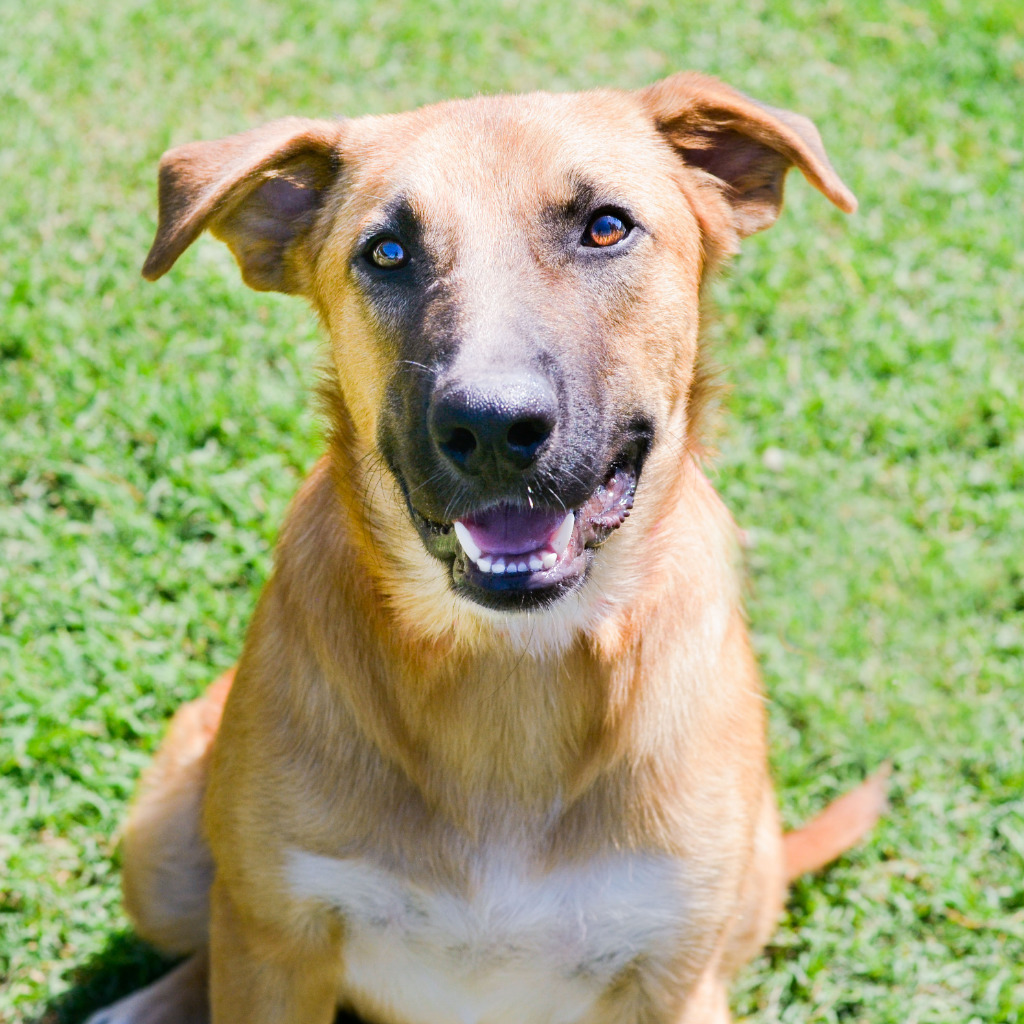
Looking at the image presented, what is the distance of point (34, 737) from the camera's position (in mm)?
4625

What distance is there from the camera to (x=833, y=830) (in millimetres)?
4477

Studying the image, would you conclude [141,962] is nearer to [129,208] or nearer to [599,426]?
[599,426]

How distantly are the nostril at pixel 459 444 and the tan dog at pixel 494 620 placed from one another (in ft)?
0.38

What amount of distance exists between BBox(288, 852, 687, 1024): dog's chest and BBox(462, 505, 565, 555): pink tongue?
869 millimetres

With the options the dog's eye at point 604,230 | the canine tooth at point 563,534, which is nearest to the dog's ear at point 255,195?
the dog's eye at point 604,230

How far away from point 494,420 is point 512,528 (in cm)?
47

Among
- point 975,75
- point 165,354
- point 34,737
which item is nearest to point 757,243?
point 975,75

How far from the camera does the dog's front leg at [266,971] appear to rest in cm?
335

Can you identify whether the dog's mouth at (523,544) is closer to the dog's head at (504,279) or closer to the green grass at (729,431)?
the dog's head at (504,279)

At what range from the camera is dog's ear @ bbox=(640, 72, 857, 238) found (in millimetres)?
3414

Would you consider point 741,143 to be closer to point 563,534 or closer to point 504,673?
point 563,534

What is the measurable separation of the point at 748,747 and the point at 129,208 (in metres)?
4.22

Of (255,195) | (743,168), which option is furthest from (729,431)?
(255,195)

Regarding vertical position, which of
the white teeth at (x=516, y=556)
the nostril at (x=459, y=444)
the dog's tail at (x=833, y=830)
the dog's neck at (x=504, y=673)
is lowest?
the dog's tail at (x=833, y=830)
